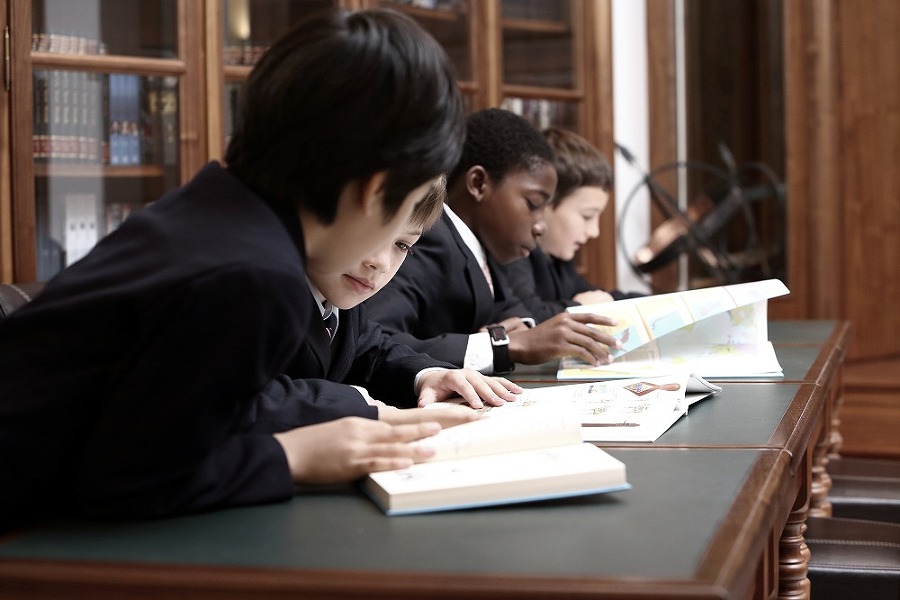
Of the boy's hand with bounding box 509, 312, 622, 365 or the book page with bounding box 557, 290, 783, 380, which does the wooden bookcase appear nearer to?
the boy's hand with bounding box 509, 312, 622, 365

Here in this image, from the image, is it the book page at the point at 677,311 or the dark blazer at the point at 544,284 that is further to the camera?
Answer: the dark blazer at the point at 544,284

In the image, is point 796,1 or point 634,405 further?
point 796,1

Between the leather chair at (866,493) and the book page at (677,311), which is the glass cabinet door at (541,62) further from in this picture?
the book page at (677,311)

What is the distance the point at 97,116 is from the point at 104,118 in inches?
0.9

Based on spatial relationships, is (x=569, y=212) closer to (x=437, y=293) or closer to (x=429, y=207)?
(x=437, y=293)

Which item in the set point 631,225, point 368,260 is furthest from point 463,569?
point 631,225

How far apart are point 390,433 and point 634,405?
1.69 ft

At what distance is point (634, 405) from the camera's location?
1521 mm

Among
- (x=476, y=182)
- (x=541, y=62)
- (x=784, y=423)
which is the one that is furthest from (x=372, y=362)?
(x=541, y=62)

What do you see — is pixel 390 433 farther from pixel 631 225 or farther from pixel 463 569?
pixel 631 225

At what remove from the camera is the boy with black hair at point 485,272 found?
→ 6.82 ft

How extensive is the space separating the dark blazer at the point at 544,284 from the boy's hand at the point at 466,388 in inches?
47.9

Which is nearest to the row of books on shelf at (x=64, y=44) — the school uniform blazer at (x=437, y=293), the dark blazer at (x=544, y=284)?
the school uniform blazer at (x=437, y=293)

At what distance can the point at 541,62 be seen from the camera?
4.16 meters
